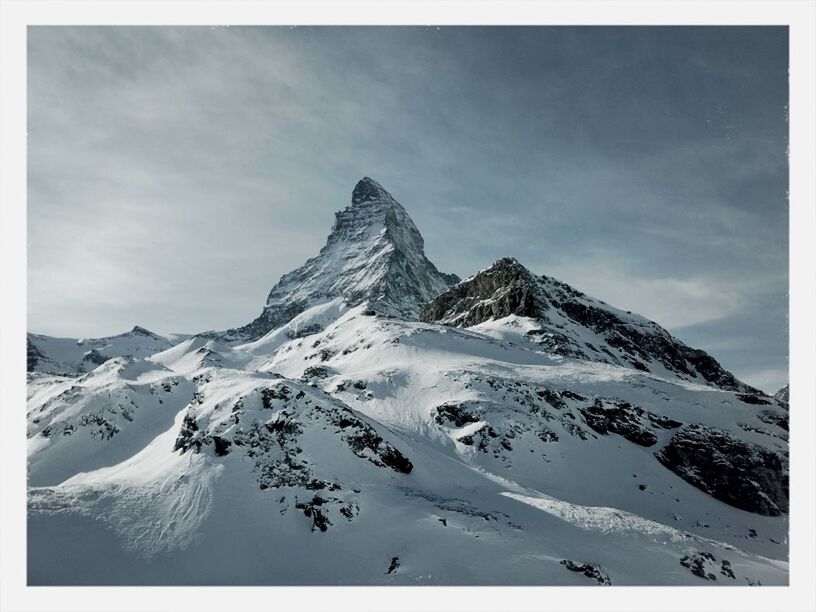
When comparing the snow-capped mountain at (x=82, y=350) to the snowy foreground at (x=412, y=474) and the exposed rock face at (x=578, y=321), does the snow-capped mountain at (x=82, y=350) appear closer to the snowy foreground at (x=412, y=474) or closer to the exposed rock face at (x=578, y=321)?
the snowy foreground at (x=412, y=474)

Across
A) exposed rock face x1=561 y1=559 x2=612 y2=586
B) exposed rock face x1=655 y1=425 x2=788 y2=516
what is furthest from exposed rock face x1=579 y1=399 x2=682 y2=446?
exposed rock face x1=561 y1=559 x2=612 y2=586

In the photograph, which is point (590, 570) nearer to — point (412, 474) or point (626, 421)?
point (412, 474)

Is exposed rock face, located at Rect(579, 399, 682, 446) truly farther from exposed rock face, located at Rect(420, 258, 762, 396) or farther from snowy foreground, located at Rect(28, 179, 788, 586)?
exposed rock face, located at Rect(420, 258, 762, 396)

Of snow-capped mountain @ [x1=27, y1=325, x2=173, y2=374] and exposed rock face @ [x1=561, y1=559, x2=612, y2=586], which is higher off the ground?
snow-capped mountain @ [x1=27, y1=325, x2=173, y2=374]

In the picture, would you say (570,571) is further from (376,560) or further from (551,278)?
(551,278)

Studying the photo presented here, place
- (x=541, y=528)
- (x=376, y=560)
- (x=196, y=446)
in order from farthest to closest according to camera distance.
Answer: (x=196, y=446) → (x=541, y=528) → (x=376, y=560)
